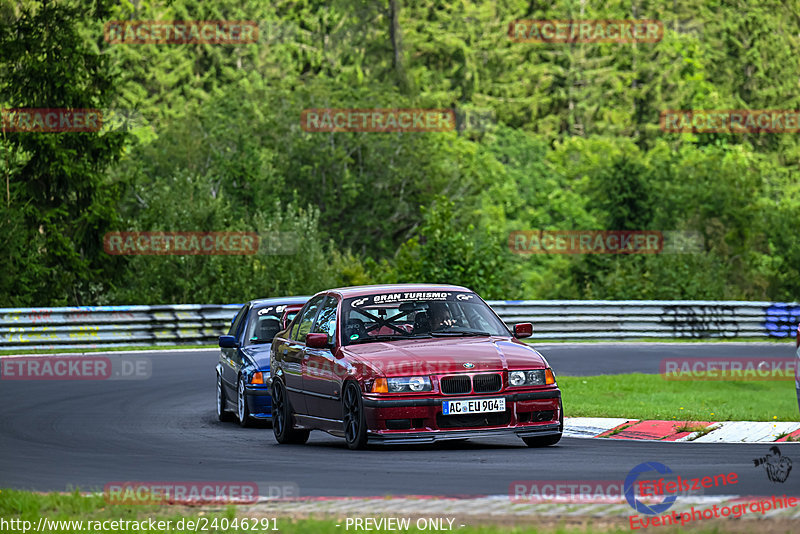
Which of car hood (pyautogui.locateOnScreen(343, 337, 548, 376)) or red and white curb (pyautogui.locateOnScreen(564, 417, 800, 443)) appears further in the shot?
red and white curb (pyautogui.locateOnScreen(564, 417, 800, 443))

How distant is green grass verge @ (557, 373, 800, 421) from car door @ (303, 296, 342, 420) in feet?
11.9

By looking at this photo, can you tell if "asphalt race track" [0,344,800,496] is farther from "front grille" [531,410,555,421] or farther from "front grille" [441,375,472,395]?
"front grille" [441,375,472,395]

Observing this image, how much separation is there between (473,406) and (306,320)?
9.37 feet

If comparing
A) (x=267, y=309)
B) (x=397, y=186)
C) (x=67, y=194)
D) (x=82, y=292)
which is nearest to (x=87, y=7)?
(x=67, y=194)

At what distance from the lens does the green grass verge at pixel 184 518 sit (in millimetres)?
7465

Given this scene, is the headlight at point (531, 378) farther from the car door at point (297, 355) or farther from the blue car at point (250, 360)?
the blue car at point (250, 360)

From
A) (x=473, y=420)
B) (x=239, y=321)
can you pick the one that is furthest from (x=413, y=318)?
(x=239, y=321)

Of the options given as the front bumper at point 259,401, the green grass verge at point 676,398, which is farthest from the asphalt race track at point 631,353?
the front bumper at point 259,401

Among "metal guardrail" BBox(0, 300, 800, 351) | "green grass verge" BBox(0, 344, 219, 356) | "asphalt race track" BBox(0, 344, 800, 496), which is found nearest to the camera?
"asphalt race track" BBox(0, 344, 800, 496)

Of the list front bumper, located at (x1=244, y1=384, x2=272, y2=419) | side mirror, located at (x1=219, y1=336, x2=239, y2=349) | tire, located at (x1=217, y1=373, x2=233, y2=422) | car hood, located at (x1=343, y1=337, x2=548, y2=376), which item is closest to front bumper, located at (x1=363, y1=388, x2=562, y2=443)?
car hood, located at (x1=343, y1=337, x2=548, y2=376)

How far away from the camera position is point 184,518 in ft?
26.8

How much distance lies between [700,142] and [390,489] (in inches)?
2888

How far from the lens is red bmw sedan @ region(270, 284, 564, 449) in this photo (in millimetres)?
12221

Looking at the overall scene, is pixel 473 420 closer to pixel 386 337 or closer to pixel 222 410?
pixel 386 337
